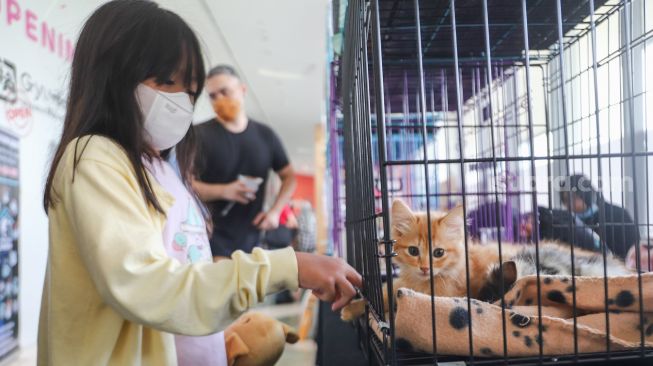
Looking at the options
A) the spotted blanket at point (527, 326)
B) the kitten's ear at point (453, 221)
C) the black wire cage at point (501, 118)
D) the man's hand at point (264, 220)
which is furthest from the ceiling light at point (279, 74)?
the spotted blanket at point (527, 326)

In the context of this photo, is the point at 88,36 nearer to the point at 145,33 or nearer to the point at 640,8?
the point at 145,33

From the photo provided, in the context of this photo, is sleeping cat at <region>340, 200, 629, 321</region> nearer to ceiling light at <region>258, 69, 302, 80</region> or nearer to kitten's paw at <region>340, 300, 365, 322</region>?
kitten's paw at <region>340, 300, 365, 322</region>

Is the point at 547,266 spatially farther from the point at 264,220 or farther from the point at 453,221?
the point at 264,220

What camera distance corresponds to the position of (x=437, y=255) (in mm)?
996

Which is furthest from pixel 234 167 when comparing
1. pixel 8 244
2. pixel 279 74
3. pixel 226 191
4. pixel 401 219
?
pixel 279 74

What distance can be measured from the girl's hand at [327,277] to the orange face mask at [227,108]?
1539 millimetres

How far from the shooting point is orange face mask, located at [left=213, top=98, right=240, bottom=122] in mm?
2027

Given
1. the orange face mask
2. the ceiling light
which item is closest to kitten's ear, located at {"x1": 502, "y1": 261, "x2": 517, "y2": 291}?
the orange face mask

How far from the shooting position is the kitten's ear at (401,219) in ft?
3.09

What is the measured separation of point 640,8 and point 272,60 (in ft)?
15.4

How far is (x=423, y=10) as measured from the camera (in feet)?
3.59

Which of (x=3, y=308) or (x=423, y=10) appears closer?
(x=423, y=10)

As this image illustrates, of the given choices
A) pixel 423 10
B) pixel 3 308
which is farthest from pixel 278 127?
pixel 423 10

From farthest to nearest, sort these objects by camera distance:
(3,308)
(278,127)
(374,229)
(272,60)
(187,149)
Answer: (278,127) < (272,60) < (3,308) < (187,149) < (374,229)
